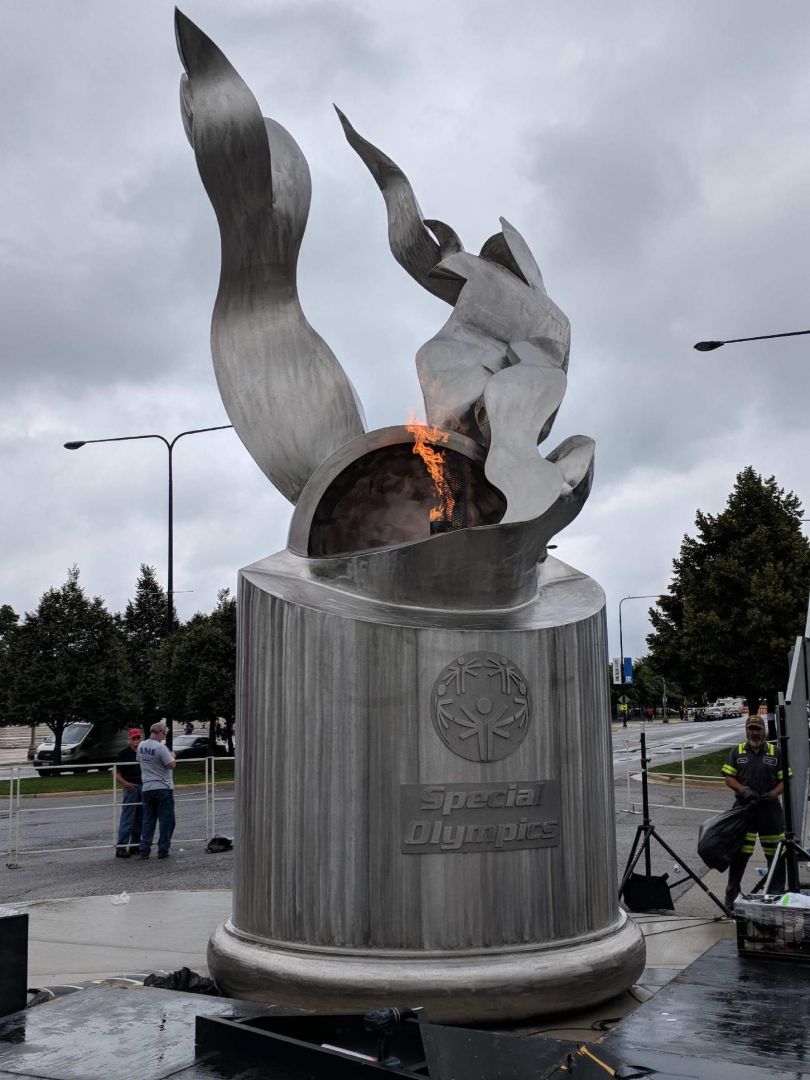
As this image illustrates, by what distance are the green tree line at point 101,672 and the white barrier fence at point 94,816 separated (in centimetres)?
642

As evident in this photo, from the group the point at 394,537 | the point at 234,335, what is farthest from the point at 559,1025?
the point at 234,335

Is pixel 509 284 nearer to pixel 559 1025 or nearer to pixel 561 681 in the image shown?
pixel 561 681

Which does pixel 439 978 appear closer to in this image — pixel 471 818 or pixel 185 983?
pixel 471 818

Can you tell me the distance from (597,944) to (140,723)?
34.9 metres

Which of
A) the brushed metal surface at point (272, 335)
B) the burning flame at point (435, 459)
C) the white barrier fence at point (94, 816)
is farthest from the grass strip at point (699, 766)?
the burning flame at point (435, 459)

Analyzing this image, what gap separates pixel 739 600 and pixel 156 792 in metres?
24.5

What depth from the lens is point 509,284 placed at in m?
7.17

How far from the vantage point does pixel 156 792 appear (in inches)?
540

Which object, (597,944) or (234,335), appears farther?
(234,335)

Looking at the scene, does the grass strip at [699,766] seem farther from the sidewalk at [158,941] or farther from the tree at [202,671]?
the sidewalk at [158,941]

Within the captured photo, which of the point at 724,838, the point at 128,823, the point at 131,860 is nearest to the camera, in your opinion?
the point at 724,838

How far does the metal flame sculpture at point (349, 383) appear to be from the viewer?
636 centimetres

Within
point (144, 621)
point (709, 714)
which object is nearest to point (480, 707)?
point (144, 621)

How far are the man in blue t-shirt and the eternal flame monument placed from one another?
296 inches
